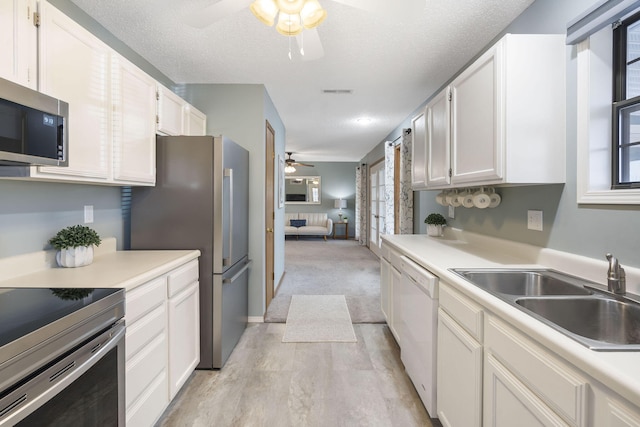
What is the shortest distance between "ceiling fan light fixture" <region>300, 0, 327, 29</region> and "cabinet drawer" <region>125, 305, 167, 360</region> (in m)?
1.73

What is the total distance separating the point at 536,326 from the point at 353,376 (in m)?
1.59

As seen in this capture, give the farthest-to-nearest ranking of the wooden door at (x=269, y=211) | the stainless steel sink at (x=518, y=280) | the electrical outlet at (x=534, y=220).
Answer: the wooden door at (x=269, y=211) → the electrical outlet at (x=534, y=220) → the stainless steel sink at (x=518, y=280)

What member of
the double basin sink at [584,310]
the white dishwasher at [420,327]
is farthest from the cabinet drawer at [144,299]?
the double basin sink at [584,310]

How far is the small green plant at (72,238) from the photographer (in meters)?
1.58

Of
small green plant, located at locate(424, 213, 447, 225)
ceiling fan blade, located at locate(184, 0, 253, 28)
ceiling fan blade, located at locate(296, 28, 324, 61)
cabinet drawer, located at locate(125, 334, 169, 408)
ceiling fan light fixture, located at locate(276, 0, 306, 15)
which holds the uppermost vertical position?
ceiling fan blade, located at locate(184, 0, 253, 28)

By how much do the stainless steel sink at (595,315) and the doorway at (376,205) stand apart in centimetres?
496

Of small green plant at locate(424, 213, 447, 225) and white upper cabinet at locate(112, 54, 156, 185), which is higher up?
white upper cabinet at locate(112, 54, 156, 185)

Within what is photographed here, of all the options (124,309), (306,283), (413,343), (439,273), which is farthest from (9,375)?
(306,283)

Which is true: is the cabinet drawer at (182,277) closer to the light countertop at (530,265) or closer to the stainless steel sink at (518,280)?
the light countertop at (530,265)

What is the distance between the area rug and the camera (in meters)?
2.75

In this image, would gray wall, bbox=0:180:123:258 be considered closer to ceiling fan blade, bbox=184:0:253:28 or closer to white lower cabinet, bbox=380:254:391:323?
ceiling fan blade, bbox=184:0:253:28

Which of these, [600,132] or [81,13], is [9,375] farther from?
[600,132]

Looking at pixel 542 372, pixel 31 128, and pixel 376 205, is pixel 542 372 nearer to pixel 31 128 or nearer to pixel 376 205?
pixel 31 128

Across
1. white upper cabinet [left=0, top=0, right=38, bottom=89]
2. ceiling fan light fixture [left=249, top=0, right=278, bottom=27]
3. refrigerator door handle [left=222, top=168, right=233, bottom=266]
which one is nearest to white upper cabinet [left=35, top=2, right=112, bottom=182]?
white upper cabinet [left=0, top=0, right=38, bottom=89]
